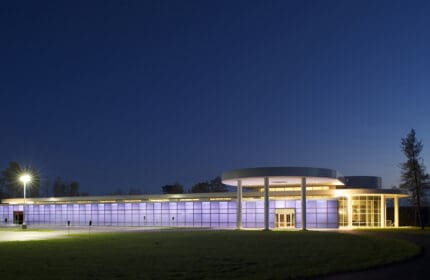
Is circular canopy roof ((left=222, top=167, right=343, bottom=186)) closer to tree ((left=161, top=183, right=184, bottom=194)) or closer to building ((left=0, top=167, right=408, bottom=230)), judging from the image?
building ((left=0, top=167, right=408, bottom=230))

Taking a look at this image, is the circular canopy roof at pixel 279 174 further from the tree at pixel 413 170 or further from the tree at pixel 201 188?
the tree at pixel 201 188

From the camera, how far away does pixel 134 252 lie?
3259 centimetres

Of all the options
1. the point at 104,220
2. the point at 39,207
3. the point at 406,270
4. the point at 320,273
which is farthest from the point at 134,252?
the point at 39,207

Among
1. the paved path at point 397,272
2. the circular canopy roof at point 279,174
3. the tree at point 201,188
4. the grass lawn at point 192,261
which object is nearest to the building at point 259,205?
the circular canopy roof at point 279,174

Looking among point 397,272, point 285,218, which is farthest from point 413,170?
point 397,272

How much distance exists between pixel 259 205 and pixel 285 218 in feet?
14.3

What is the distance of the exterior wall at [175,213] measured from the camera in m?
79.8

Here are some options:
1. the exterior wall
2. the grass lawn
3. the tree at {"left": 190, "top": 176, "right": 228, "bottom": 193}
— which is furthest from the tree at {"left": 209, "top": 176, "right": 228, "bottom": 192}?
the grass lawn

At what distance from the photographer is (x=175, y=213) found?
93.4 meters

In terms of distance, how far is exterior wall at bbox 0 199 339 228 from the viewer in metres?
79.8

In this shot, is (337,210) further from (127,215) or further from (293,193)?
(127,215)

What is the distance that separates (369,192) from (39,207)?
63.8m

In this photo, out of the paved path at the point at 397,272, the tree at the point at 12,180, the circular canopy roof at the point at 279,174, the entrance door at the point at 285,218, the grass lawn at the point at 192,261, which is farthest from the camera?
the tree at the point at 12,180

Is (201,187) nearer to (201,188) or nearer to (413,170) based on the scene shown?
(201,188)
